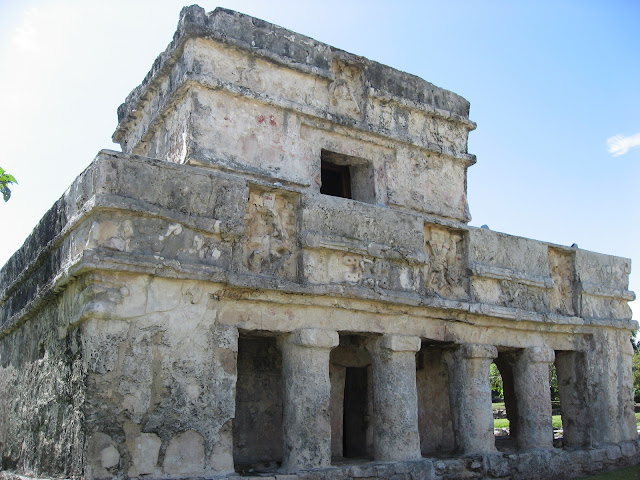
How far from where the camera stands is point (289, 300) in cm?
656

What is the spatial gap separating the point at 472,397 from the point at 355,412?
6.52ft

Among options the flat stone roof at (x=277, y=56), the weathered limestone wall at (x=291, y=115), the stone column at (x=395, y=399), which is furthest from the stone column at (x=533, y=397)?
the flat stone roof at (x=277, y=56)

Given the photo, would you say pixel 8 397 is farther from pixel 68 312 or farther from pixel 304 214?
pixel 304 214

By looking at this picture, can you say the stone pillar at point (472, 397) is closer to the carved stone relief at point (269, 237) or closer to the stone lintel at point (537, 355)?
the stone lintel at point (537, 355)

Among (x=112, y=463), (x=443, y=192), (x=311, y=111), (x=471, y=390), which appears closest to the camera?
(x=112, y=463)

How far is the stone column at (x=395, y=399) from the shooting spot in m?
6.96

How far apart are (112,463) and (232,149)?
4232mm

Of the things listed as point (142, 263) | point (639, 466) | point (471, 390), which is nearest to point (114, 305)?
point (142, 263)

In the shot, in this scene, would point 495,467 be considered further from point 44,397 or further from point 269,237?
point 44,397

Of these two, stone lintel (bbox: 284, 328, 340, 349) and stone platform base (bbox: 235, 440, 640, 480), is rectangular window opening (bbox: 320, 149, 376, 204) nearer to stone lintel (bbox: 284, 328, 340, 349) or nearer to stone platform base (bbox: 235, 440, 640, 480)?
stone lintel (bbox: 284, 328, 340, 349)

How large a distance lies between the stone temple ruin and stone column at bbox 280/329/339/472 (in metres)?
0.02

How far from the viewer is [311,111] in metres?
9.02

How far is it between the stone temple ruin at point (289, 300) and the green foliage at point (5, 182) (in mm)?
619

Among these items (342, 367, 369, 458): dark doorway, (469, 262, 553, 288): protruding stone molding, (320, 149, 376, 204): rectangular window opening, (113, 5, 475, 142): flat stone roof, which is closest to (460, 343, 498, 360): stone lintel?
(469, 262, 553, 288): protruding stone molding
